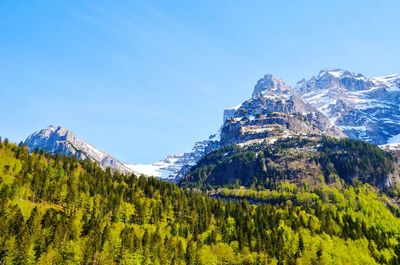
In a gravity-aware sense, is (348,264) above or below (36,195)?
below

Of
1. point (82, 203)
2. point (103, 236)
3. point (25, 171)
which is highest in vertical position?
point (25, 171)

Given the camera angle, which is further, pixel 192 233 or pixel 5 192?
pixel 192 233

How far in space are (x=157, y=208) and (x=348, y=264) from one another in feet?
276

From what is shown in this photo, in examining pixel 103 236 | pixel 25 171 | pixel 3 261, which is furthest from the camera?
pixel 25 171

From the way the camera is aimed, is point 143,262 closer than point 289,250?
Yes

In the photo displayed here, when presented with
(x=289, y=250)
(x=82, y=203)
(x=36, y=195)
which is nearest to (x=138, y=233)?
(x=82, y=203)

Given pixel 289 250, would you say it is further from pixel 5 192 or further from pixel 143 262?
pixel 5 192

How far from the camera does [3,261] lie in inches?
4926

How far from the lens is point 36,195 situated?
7013 inches

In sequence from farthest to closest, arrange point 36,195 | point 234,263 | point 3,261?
point 36,195 → point 234,263 → point 3,261

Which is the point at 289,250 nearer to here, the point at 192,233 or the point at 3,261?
the point at 192,233

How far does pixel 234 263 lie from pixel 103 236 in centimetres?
4820

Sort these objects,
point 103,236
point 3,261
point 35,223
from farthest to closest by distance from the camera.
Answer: point 103,236
point 35,223
point 3,261

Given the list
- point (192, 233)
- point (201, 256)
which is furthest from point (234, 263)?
point (192, 233)
